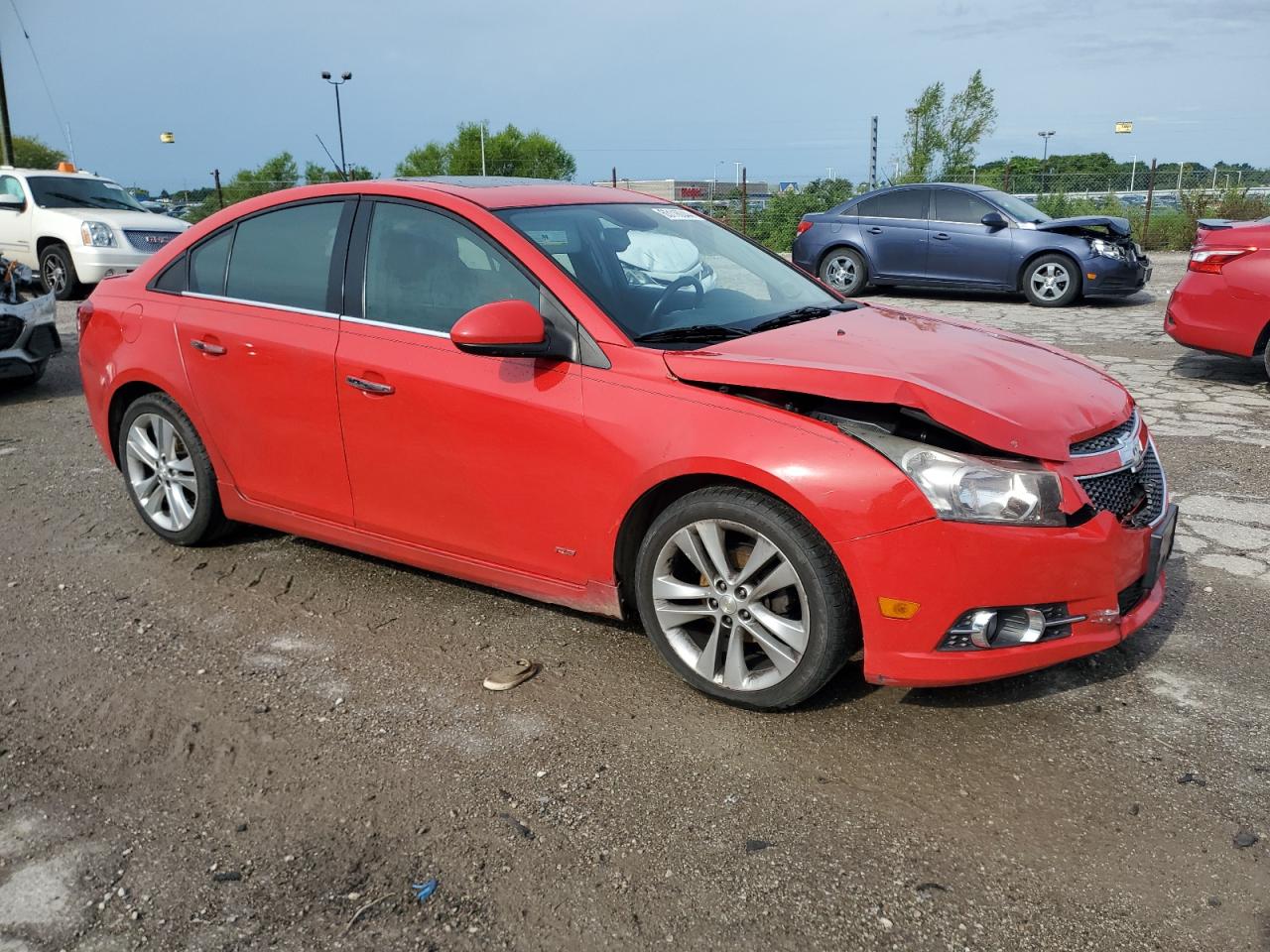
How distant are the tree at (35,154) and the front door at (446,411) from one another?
65.4 metres

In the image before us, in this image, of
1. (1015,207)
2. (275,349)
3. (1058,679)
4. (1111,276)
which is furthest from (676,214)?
(1015,207)

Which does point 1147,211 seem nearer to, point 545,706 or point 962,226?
point 962,226

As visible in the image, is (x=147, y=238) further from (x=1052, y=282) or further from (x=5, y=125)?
(x=5, y=125)

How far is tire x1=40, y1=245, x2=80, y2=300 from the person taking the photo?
14.0 m

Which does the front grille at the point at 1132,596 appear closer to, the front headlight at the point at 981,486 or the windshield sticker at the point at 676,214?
the front headlight at the point at 981,486

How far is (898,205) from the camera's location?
1369cm

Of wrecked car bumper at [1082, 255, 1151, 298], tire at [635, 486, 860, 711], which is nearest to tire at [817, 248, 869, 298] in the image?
wrecked car bumper at [1082, 255, 1151, 298]

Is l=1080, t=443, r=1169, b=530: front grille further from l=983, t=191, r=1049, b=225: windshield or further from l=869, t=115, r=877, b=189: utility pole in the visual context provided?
l=869, t=115, r=877, b=189: utility pole

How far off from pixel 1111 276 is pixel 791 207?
11.4 m

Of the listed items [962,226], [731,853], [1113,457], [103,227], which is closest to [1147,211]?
[962,226]

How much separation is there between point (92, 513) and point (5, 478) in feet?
3.70

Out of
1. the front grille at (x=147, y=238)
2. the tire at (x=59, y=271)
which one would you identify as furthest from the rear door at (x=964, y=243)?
the tire at (x=59, y=271)

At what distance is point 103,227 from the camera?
1376 centimetres

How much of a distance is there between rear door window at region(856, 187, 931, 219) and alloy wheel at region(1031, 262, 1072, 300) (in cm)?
162
